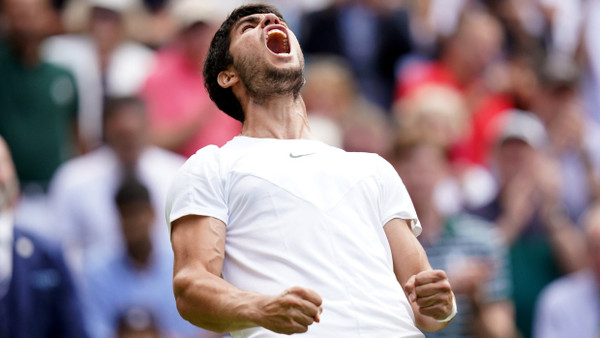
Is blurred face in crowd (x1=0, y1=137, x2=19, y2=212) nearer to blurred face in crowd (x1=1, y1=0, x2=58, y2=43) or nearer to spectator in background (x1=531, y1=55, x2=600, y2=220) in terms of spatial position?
blurred face in crowd (x1=1, y1=0, x2=58, y2=43)

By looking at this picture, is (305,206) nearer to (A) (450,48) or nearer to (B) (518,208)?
(B) (518,208)

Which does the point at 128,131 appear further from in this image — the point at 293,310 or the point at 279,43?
the point at 293,310

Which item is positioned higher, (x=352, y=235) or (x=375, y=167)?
(x=375, y=167)

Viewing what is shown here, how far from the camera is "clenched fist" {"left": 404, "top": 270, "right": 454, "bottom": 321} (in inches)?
139

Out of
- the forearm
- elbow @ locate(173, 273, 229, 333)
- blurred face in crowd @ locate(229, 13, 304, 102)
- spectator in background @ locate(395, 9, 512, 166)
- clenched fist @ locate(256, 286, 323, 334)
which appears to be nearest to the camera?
clenched fist @ locate(256, 286, 323, 334)

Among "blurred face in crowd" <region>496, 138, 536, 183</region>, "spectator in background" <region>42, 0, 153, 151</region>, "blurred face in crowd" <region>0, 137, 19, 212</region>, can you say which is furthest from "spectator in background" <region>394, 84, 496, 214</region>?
"blurred face in crowd" <region>0, 137, 19, 212</region>

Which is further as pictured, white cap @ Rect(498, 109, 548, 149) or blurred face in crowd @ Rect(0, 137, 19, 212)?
white cap @ Rect(498, 109, 548, 149)

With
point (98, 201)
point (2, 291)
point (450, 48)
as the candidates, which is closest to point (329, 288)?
point (2, 291)

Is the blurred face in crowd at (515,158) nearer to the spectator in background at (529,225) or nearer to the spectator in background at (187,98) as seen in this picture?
the spectator in background at (529,225)

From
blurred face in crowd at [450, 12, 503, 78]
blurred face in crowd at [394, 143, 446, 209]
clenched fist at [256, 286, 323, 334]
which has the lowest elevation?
clenched fist at [256, 286, 323, 334]

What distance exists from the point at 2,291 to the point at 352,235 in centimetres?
294

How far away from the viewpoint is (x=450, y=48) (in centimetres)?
979

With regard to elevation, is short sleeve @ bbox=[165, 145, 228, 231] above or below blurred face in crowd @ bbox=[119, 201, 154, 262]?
below

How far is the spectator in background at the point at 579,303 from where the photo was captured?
7.25 meters
